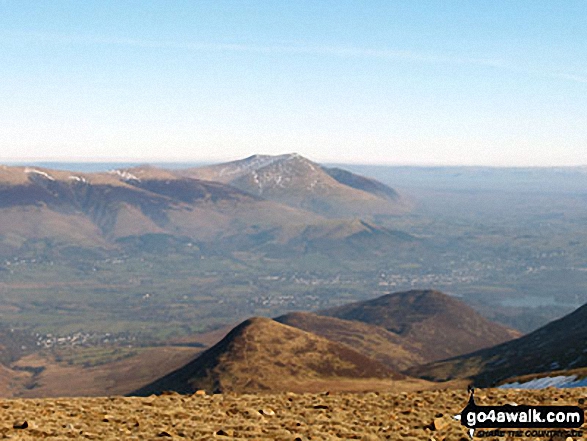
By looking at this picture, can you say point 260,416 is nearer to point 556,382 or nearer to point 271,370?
point 556,382

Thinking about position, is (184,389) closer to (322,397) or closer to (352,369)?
(352,369)

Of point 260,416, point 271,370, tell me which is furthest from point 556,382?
point 271,370

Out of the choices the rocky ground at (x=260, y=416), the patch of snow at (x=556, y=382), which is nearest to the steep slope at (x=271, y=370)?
the patch of snow at (x=556, y=382)

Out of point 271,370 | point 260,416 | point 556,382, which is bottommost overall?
point 271,370

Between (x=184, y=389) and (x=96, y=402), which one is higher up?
(x=96, y=402)

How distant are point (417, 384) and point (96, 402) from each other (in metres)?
134

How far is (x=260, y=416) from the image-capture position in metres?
37.2

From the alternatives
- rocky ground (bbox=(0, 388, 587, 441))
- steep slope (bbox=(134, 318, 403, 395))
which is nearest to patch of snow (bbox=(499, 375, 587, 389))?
rocky ground (bbox=(0, 388, 587, 441))

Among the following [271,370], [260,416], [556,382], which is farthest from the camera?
[271,370]

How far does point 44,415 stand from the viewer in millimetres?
37844

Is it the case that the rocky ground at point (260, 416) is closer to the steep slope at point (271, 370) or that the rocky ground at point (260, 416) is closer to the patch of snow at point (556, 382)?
the patch of snow at point (556, 382)

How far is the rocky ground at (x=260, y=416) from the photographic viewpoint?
1244 inches

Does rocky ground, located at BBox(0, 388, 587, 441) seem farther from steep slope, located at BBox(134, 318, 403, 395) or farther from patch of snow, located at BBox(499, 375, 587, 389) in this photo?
steep slope, located at BBox(134, 318, 403, 395)

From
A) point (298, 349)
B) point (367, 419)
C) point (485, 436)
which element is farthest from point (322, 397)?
point (298, 349)
